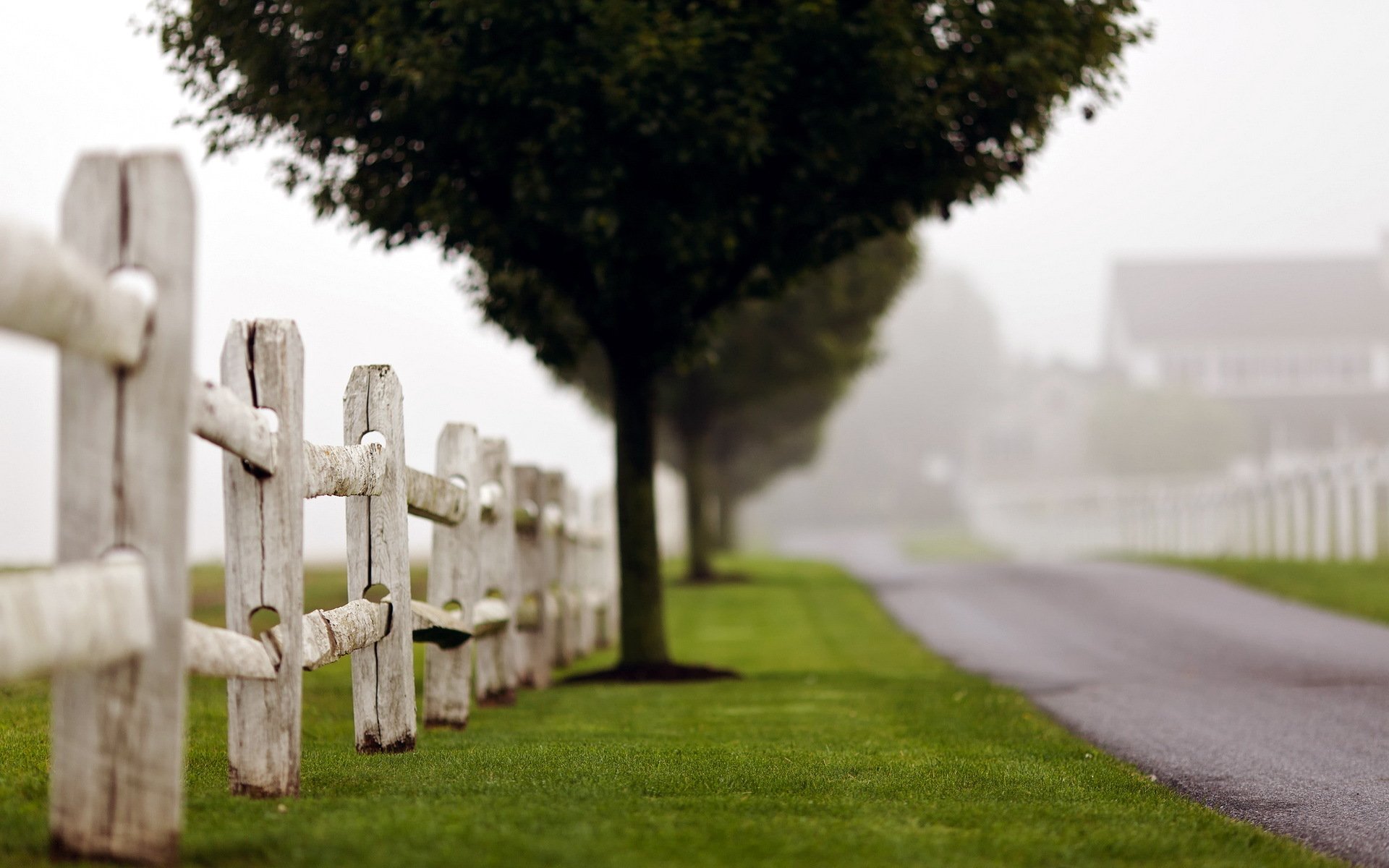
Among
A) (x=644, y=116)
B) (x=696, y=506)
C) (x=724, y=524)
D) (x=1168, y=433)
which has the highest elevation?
(x=1168, y=433)

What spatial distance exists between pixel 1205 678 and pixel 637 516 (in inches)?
179

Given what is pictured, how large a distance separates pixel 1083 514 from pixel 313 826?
41431 millimetres

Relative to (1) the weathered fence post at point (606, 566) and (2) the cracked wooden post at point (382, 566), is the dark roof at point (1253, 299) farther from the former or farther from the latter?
(2) the cracked wooden post at point (382, 566)

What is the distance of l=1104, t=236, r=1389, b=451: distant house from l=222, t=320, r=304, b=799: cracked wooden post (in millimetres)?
75517

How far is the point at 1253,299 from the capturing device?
85.4m

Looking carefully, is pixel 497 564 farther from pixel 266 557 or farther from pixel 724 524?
pixel 724 524

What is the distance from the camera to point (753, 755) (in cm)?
648

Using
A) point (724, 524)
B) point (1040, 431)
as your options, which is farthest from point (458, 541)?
point (1040, 431)

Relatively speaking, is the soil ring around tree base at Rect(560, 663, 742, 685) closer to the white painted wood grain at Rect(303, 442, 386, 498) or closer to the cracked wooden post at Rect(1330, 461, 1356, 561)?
the white painted wood grain at Rect(303, 442, 386, 498)

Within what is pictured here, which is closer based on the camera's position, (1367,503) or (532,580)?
(532,580)

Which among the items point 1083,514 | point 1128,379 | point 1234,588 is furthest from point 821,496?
point 1234,588

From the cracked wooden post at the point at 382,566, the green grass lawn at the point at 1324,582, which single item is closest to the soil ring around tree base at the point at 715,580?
the green grass lawn at the point at 1324,582

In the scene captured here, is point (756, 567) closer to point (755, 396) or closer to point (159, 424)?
point (755, 396)

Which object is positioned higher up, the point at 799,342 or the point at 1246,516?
the point at 799,342
